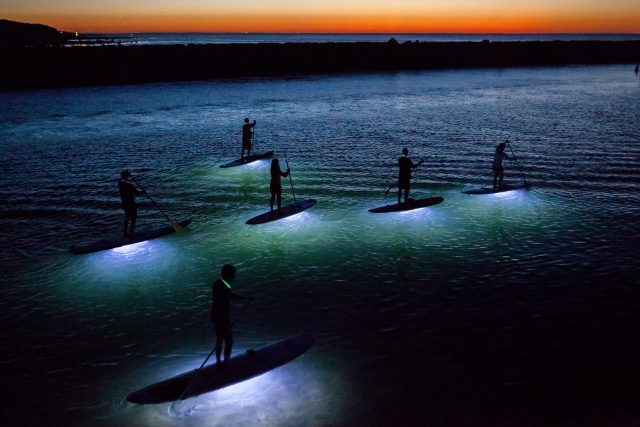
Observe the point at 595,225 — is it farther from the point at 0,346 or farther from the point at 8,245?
the point at 8,245

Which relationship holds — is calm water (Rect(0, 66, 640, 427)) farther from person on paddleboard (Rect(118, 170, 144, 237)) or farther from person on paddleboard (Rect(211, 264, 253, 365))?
person on paddleboard (Rect(118, 170, 144, 237))

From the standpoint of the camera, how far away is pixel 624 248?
1584 cm

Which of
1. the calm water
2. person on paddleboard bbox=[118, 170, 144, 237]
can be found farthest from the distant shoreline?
person on paddleboard bbox=[118, 170, 144, 237]

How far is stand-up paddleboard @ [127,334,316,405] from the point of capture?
9305 mm

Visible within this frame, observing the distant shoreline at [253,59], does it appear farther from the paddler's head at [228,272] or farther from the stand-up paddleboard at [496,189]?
the paddler's head at [228,272]

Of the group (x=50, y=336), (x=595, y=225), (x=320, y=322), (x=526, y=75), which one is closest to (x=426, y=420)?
(x=320, y=322)

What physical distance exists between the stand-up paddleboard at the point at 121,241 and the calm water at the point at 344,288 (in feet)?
1.04

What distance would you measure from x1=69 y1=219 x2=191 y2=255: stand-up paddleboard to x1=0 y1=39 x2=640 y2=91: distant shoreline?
6784cm

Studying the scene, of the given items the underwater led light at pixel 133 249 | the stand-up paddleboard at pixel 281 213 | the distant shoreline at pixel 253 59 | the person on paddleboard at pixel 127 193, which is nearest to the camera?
the person on paddleboard at pixel 127 193

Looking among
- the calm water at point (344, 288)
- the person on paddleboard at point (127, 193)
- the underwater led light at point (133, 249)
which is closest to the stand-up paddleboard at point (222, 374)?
the calm water at point (344, 288)

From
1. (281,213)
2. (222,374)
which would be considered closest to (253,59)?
(281,213)

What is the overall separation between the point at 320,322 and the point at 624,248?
10.5m

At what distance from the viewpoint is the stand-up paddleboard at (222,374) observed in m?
9.30

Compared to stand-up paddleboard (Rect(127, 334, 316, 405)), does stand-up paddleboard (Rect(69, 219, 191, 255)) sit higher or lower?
higher
